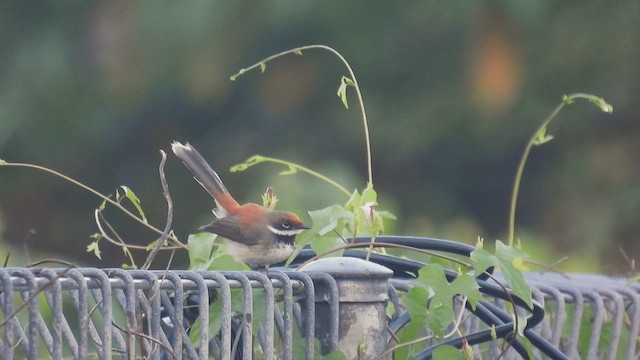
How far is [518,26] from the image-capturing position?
5.57 metres

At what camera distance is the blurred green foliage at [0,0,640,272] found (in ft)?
17.1

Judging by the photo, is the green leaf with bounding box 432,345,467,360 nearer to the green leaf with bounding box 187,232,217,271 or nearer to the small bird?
the green leaf with bounding box 187,232,217,271

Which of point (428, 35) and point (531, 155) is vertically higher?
point (428, 35)

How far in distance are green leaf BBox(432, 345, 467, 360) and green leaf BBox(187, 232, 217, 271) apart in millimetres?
470

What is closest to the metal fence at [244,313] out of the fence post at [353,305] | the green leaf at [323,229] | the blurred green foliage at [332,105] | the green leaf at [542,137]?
the fence post at [353,305]

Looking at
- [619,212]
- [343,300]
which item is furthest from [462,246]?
[619,212]

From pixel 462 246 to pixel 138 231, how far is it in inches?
158

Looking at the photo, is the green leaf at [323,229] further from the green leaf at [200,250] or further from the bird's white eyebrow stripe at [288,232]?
the bird's white eyebrow stripe at [288,232]

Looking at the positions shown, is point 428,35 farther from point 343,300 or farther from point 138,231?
point 343,300

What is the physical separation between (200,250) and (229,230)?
2.03 ft

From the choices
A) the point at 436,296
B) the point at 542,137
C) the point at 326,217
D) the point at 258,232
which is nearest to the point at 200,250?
the point at 326,217

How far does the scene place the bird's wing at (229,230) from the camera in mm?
2650

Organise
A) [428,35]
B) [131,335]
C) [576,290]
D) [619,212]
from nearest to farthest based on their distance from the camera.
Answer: [131,335] < [576,290] < [619,212] < [428,35]

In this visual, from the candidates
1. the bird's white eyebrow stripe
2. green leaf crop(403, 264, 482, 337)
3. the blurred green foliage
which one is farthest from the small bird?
the blurred green foliage
